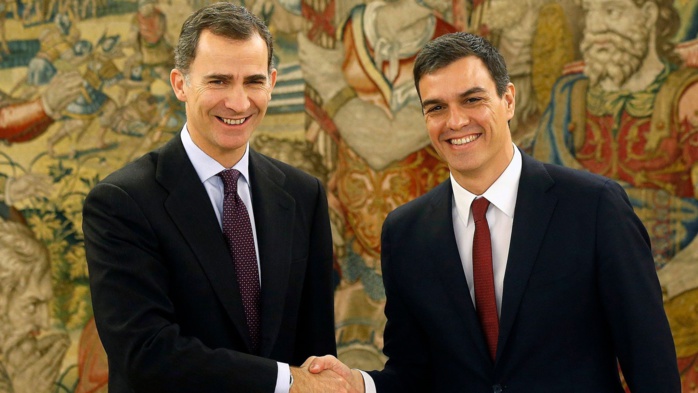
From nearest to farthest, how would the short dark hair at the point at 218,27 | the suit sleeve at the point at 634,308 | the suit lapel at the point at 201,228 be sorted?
1. the suit sleeve at the point at 634,308
2. the suit lapel at the point at 201,228
3. the short dark hair at the point at 218,27

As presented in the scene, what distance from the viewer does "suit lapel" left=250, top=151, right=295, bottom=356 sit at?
283 cm

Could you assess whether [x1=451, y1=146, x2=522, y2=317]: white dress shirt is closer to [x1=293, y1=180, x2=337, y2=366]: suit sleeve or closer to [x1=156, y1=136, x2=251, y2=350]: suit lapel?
[x1=293, y1=180, x2=337, y2=366]: suit sleeve

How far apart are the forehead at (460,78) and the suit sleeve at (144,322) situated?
1.03 meters

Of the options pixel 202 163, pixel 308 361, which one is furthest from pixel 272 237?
pixel 308 361

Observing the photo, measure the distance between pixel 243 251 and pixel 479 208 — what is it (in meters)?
0.78

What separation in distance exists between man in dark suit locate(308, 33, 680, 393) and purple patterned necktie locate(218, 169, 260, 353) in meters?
0.31

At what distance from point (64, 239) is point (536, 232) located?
3.10 metres

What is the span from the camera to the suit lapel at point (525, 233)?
271cm

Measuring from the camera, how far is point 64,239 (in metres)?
4.96

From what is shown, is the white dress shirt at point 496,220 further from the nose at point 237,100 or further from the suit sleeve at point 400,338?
the nose at point 237,100

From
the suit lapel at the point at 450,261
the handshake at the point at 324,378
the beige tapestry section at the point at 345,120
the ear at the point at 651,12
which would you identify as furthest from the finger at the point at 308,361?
the ear at the point at 651,12

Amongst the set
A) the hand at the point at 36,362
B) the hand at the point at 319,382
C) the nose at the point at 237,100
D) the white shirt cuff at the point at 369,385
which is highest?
the nose at the point at 237,100

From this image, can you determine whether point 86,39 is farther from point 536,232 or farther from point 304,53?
point 536,232

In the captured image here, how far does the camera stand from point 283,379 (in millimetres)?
2816
